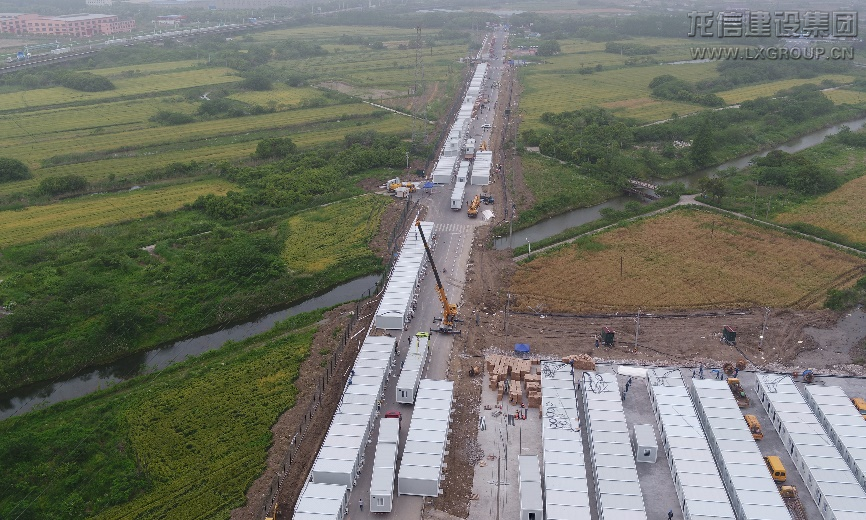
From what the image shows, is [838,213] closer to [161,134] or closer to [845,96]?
[845,96]

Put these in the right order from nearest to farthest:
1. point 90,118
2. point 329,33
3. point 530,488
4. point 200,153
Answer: point 530,488
point 200,153
point 90,118
point 329,33

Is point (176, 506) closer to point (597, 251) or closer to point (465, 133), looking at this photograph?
point (597, 251)

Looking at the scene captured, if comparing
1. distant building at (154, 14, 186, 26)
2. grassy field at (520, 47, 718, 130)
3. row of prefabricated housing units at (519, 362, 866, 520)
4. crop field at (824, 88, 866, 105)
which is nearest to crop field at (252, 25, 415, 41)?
distant building at (154, 14, 186, 26)

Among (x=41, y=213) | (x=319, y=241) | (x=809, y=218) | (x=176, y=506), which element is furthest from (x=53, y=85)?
(x=809, y=218)

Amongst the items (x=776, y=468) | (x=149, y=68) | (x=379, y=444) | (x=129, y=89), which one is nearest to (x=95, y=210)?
(x=379, y=444)

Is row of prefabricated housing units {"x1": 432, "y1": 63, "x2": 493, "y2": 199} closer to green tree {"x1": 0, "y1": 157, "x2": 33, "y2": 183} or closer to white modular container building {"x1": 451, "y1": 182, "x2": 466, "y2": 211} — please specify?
white modular container building {"x1": 451, "y1": 182, "x2": 466, "y2": 211}
